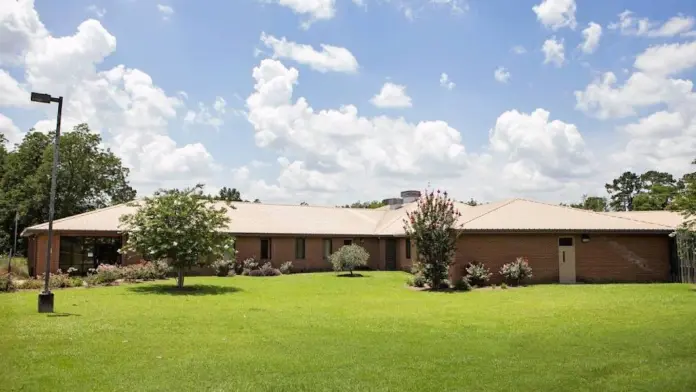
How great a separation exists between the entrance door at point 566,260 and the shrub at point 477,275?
4033 mm

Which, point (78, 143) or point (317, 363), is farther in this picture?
point (78, 143)

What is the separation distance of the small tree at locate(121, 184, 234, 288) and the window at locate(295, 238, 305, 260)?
12445mm

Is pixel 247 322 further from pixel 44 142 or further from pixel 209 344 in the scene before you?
pixel 44 142

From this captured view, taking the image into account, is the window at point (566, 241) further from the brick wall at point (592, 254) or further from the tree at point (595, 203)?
the tree at point (595, 203)

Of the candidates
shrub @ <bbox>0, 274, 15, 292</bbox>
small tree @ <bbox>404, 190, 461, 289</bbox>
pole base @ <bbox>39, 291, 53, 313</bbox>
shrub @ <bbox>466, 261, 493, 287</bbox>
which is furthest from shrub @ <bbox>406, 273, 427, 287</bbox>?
shrub @ <bbox>0, 274, 15, 292</bbox>

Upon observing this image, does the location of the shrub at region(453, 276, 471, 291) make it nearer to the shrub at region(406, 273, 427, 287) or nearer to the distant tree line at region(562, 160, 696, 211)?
the shrub at region(406, 273, 427, 287)

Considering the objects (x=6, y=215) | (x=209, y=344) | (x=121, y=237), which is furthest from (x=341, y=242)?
(x=6, y=215)

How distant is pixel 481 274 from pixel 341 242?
14837mm

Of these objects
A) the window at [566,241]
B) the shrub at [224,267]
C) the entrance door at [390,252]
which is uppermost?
the window at [566,241]

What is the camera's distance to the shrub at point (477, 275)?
993 inches

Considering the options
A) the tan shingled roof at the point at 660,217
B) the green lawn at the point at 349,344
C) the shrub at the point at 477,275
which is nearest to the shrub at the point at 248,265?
the green lawn at the point at 349,344

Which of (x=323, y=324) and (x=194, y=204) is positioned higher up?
(x=194, y=204)

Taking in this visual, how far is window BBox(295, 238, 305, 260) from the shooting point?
36719mm

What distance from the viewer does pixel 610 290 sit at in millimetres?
22797
